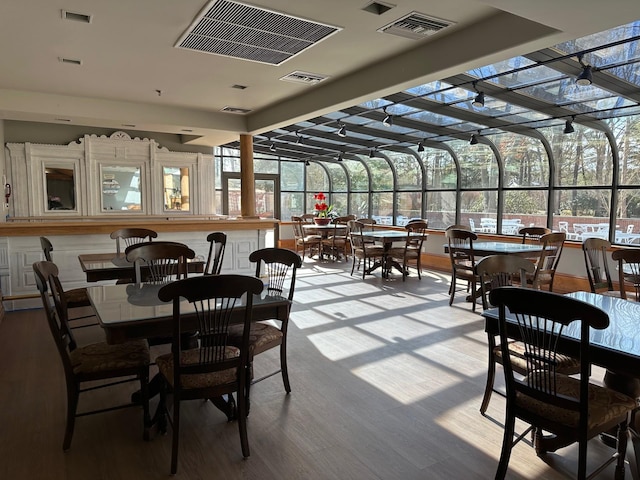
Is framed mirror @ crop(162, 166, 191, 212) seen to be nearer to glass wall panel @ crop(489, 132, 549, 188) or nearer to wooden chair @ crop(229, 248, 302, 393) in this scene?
wooden chair @ crop(229, 248, 302, 393)

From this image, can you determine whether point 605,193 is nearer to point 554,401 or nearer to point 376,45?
point 376,45

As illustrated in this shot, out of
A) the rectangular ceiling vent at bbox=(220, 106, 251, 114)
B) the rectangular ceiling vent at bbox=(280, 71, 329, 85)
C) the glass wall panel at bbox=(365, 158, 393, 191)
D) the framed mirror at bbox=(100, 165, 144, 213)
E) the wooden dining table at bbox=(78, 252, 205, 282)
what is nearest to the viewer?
the wooden dining table at bbox=(78, 252, 205, 282)

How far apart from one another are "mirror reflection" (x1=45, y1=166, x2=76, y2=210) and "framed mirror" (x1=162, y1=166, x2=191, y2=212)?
1517mm

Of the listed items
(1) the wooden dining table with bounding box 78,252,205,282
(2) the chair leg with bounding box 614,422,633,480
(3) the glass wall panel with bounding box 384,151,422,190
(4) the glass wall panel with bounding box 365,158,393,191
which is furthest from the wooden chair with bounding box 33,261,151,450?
(4) the glass wall panel with bounding box 365,158,393,191

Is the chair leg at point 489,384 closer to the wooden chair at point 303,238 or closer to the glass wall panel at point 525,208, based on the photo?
the glass wall panel at point 525,208

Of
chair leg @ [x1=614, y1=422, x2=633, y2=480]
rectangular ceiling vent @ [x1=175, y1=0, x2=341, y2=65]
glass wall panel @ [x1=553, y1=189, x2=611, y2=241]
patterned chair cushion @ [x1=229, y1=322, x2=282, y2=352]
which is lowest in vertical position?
chair leg @ [x1=614, y1=422, x2=633, y2=480]

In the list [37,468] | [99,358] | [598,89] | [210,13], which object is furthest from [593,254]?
[37,468]

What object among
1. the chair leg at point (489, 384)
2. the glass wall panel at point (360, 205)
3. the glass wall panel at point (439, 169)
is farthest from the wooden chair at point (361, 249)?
the chair leg at point (489, 384)

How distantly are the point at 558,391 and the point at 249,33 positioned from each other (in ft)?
10.6

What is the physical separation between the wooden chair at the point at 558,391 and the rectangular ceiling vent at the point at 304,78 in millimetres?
3557

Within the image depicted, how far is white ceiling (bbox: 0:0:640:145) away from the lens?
10.1ft

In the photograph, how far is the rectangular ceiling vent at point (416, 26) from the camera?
10.8 feet

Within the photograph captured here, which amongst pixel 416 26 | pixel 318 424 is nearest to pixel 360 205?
pixel 416 26

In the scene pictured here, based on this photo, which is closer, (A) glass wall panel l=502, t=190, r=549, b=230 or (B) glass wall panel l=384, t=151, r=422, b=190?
(A) glass wall panel l=502, t=190, r=549, b=230
